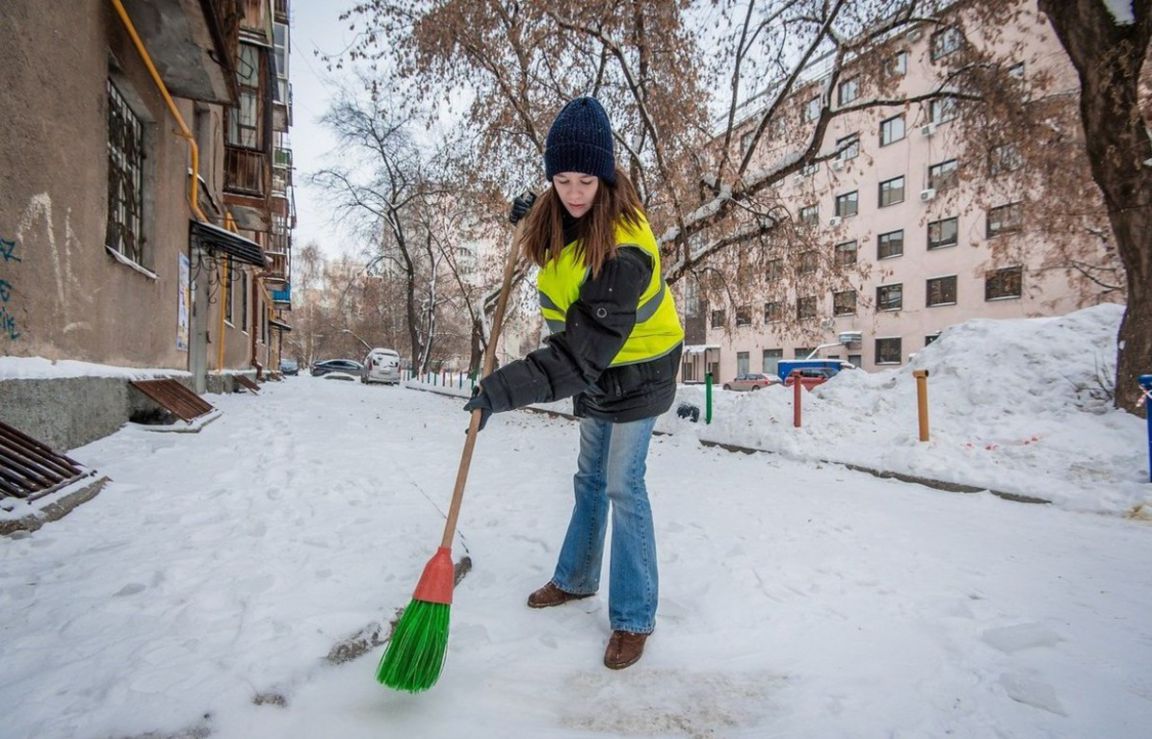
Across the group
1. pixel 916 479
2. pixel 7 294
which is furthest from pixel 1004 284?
pixel 7 294

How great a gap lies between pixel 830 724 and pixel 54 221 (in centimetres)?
572

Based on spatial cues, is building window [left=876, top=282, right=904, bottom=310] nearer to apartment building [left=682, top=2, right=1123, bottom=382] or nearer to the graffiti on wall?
apartment building [left=682, top=2, right=1123, bottom=382]

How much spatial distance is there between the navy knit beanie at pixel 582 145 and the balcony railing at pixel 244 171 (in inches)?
510

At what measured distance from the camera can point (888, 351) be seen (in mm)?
29344

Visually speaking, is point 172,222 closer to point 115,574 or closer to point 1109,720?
point 115,574

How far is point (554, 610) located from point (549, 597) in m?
0.06

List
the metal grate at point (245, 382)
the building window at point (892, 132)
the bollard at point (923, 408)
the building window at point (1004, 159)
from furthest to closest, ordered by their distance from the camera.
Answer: the building window at point (892, 132) < the metal grate at point (245, 382) < the building window at point (1004, 159) < the bollard at point (923, 408)

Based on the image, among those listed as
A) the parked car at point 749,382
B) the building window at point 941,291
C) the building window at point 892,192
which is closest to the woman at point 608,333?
the parked car at point 749,382

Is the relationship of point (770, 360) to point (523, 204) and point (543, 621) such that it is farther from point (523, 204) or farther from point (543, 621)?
point (543, 621)

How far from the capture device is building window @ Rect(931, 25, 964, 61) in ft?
31.1

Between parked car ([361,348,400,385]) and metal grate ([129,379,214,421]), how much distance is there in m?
19.8

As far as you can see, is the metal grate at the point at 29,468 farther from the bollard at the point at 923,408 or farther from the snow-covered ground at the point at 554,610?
the bollard at the point at 923,408

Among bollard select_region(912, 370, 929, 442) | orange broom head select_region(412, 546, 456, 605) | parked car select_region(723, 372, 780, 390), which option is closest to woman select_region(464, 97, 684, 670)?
orange broom head select_region(412, 546, 456, 605)

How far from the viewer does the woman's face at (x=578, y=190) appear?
2.17 meters
